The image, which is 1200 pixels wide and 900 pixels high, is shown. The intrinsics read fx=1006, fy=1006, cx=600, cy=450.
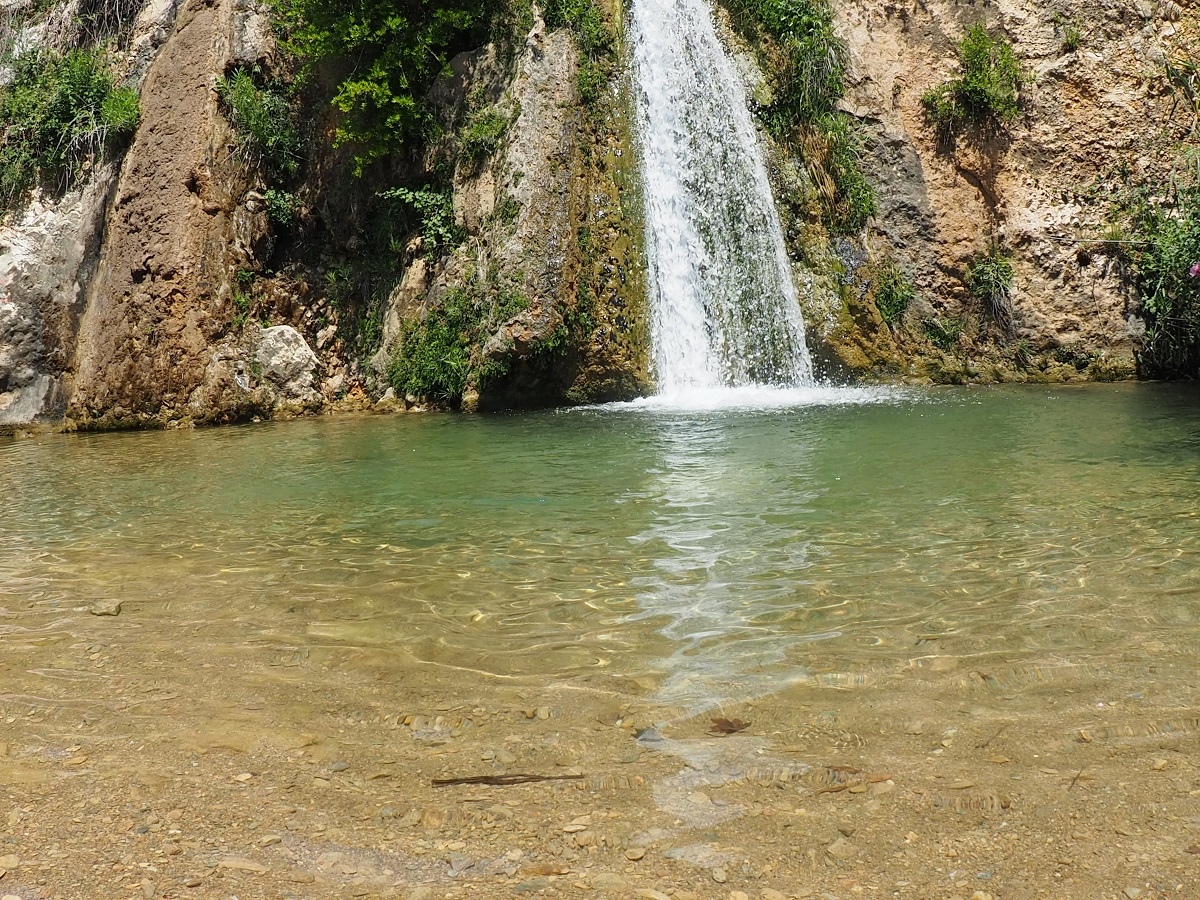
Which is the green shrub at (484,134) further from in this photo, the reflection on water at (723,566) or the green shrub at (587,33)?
the reflection on water at (723,566)

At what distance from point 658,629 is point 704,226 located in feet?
28.5

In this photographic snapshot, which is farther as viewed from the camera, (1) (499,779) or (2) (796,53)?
(2) (796,53)

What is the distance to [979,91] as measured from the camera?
12812mm

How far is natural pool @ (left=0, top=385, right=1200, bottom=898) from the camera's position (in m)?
2.60

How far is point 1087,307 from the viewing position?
41.3ft

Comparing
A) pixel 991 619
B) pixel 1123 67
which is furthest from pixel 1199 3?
pixel 991 619

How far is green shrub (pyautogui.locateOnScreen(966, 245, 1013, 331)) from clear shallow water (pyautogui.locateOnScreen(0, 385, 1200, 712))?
15.5ft

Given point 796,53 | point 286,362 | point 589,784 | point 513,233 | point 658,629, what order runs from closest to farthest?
point 589,784 → point 658,629 → point 513,233 → point 286,362 → point 796,53

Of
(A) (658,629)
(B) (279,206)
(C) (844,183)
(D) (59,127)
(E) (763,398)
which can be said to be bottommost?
(A) (658,629)

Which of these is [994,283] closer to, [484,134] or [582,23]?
[582,23]

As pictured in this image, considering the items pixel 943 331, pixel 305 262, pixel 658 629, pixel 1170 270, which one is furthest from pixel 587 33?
pixel 658 629

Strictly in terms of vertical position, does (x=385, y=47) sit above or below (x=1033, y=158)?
above

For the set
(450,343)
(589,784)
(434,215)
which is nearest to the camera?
(589,784)

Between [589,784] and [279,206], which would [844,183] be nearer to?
Answer: [279,206]
